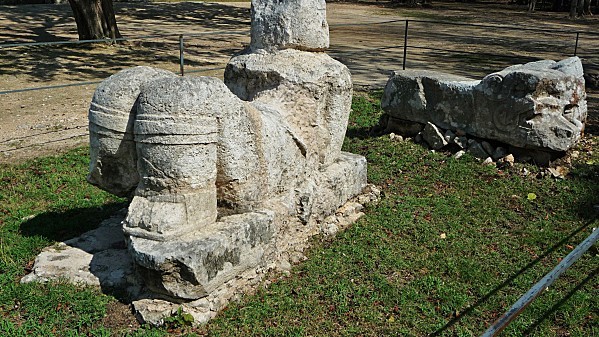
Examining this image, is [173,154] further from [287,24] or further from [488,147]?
[488,147]

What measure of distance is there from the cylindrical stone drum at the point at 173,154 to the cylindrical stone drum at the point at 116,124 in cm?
12

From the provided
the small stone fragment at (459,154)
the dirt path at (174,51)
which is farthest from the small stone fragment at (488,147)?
the dirt path at (174,51)

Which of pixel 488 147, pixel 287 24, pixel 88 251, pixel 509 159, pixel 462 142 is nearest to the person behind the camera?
pixel 88 251

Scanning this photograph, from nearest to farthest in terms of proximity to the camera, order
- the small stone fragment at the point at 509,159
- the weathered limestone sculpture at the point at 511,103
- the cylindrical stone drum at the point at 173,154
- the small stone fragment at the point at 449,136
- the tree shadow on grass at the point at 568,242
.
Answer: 1. the cylindrical stone drum at the point at 173,154
2. the tree shadow on grass at the point at 568,242
3. the weathered limestone sculpture at the point at 511,103
4. the small stone fragment at the point at 509,159
5. the small stone fragment at the point at 449,136

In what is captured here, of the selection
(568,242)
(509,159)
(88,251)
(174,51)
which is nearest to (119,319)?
(88,251)

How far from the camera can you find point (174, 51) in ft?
46.7

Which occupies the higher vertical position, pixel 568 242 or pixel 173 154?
pixel 173 154

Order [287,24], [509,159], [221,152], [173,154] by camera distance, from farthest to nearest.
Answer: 1. [509,159]
2. [287,24]
3. [221,152]
4. [173,154]

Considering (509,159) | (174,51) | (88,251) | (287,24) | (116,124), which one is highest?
(287,24)

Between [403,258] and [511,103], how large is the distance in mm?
2714

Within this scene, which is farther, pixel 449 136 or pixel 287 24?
pixel 449 136

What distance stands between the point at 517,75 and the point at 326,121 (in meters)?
2.62

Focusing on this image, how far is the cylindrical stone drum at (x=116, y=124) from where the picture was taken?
12.8 feet

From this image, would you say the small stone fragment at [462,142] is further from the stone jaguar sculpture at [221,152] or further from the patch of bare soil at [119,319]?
the patch of bare soil at [119,319]
